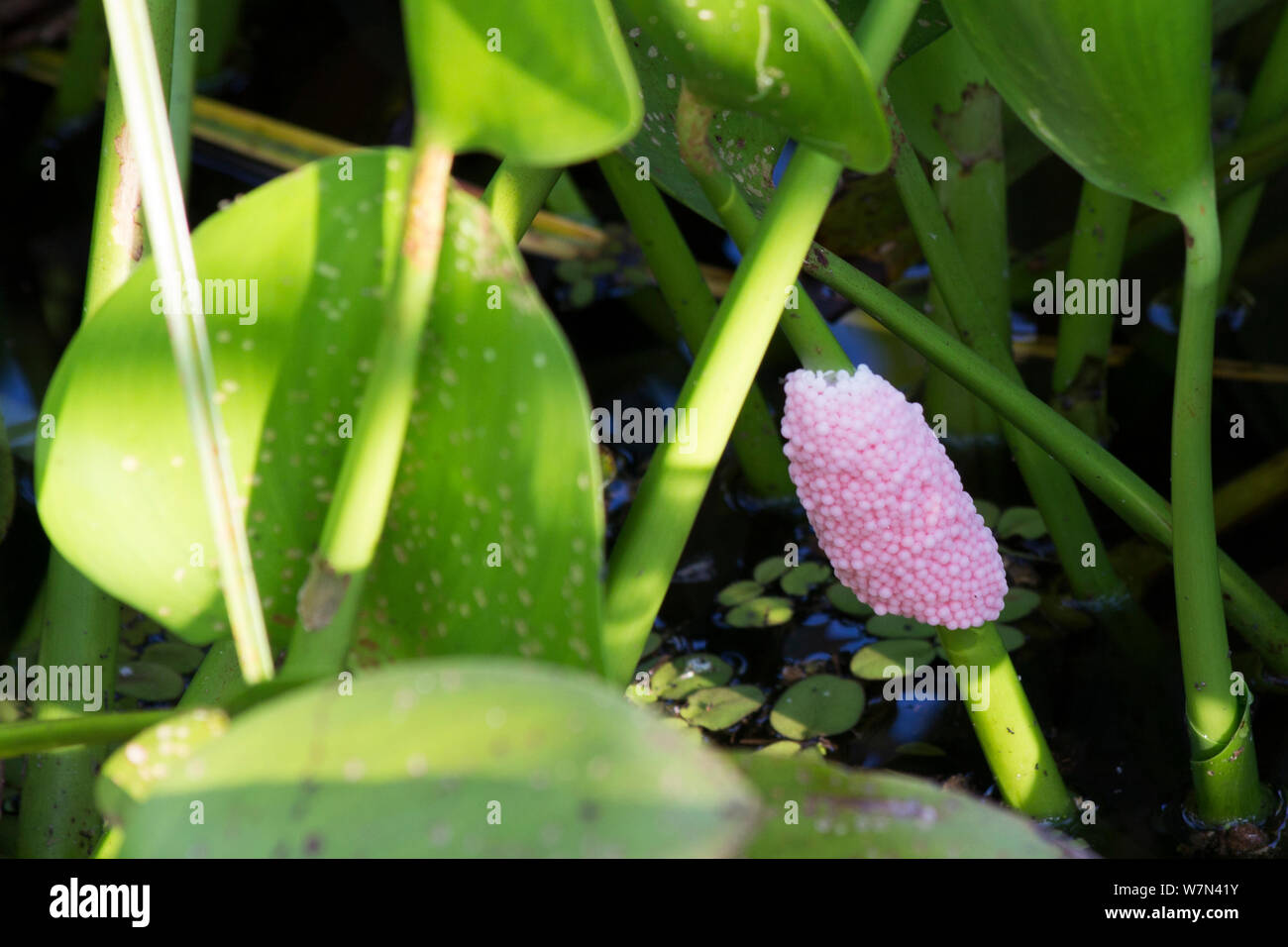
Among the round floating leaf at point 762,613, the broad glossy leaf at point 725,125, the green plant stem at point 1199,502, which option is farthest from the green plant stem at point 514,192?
the round floating leaf at point 762,613

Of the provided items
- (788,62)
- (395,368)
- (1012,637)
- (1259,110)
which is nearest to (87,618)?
(395,368)

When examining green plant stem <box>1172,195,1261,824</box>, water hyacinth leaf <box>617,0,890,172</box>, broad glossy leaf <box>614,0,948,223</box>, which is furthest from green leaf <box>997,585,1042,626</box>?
water hyacinth leaf <box>617,0,890,172</box>

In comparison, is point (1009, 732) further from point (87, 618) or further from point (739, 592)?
point (87, 618)

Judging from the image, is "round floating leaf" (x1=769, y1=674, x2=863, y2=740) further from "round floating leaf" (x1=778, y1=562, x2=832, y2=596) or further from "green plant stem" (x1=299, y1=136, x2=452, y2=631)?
"green plant stem" (x1=299, y1=136, x2=452, y2=631)

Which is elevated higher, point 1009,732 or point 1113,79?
point 1113,79

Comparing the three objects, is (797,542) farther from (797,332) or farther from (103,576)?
(103,576)

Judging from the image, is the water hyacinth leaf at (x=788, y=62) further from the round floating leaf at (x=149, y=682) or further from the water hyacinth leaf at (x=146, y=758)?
the round floating leaf at (x=149, y=682)
